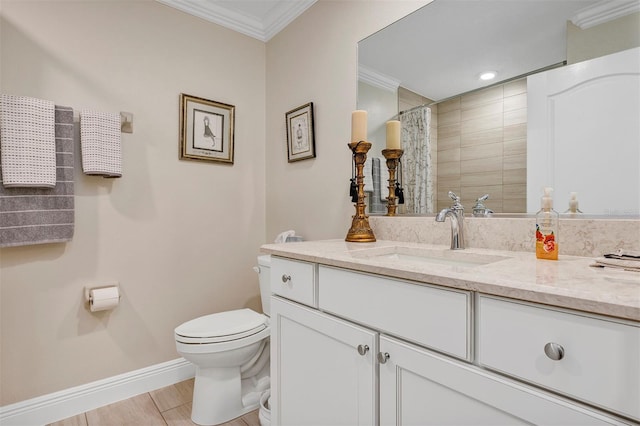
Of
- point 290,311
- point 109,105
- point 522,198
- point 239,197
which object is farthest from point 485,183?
point 109,105

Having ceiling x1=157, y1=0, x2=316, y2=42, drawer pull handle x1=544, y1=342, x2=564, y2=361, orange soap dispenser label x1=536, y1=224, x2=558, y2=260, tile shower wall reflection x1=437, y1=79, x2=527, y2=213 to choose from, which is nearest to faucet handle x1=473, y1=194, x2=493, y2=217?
tile shower wall reflection x1=437, y1=79, x2=527, y2=213

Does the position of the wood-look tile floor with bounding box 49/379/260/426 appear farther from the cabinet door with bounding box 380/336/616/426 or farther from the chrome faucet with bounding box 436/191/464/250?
the chrome faucet with bounding box 436/191/464/250

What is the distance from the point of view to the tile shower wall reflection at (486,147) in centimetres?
123

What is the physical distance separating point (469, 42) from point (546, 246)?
90 centimetres

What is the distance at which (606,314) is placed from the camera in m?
0.58

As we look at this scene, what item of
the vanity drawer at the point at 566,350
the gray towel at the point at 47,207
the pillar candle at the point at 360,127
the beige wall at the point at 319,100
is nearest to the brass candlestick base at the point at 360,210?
Result: the pillar candle at the point at 360,127

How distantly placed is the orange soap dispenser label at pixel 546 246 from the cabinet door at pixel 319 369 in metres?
0.56

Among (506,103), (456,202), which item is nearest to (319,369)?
(456,202)

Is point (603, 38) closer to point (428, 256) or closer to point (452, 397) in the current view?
point (428, 256)

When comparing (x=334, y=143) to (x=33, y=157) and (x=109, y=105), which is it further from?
(x=33, y=157)

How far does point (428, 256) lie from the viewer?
1.29 m

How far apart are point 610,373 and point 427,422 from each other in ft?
1.42

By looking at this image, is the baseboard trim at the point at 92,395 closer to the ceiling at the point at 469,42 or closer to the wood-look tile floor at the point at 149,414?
the wood-look tile floor at the point at 149,414

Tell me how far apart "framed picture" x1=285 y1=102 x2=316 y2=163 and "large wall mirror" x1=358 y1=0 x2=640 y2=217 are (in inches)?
17.1
